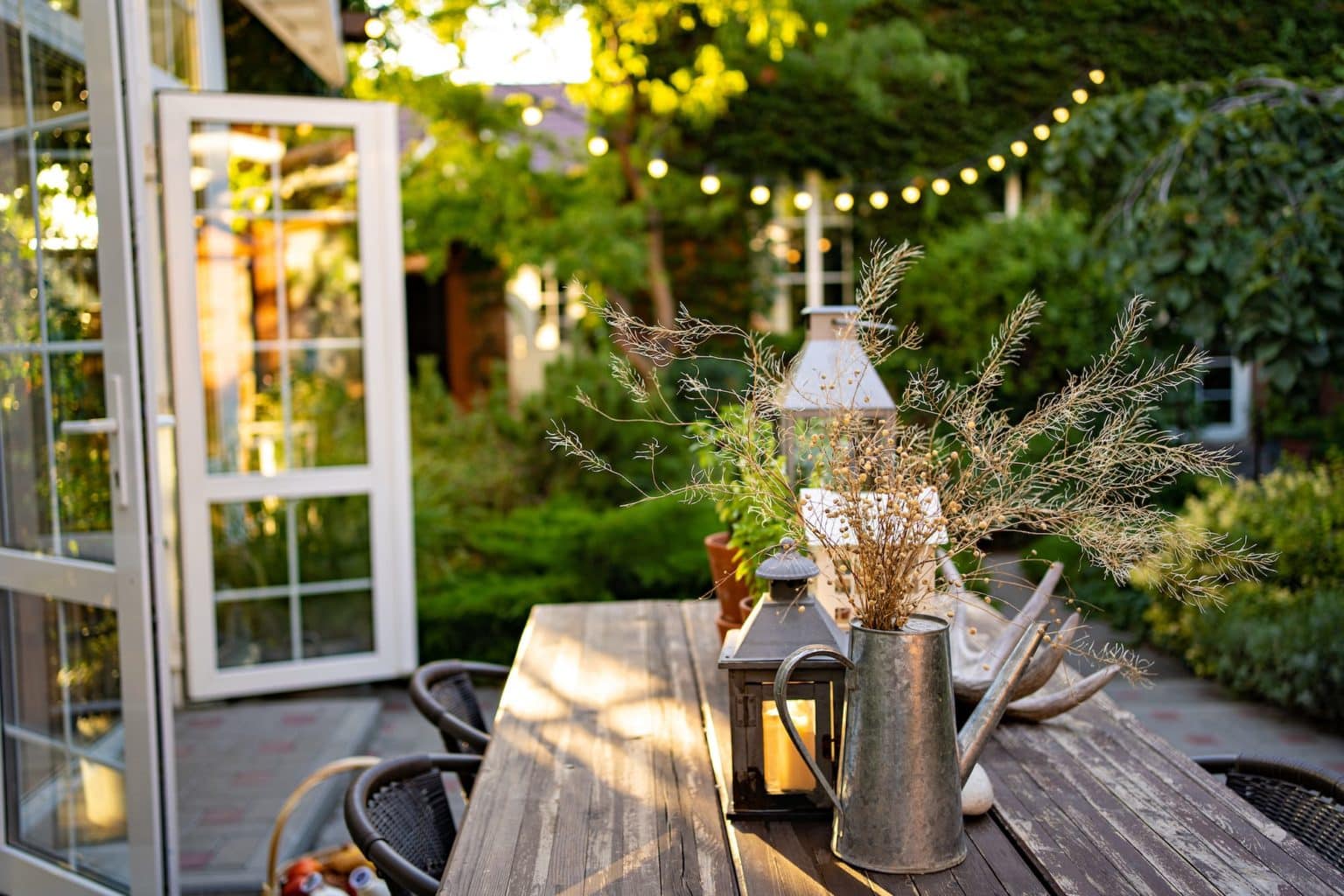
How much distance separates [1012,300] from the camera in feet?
26.1

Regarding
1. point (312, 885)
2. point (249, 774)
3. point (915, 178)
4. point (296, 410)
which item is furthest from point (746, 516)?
point (915, 178)

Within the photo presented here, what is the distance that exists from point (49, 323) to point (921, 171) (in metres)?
7.61

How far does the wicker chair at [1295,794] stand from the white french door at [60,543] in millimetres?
2147

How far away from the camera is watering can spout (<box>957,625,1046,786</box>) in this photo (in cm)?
153

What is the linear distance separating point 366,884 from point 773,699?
52.4 inches

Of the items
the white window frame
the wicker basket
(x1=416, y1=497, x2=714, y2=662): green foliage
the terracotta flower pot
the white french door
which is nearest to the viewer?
the terracotta flower pot

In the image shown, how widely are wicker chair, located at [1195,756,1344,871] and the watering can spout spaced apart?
621 mm

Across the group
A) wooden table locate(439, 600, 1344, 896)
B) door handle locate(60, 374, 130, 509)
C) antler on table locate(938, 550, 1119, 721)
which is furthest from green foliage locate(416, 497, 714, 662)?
antler on table locate(938, 550, 1119, 721)

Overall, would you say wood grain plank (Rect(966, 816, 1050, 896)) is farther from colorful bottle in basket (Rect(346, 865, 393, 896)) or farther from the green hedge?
the green hedge

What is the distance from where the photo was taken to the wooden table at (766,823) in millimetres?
1495

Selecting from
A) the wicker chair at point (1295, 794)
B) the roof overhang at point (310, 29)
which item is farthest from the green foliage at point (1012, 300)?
the wicker chair at point (1295, 794)

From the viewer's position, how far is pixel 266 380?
4633mm

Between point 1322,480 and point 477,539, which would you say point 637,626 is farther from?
point 1322,480

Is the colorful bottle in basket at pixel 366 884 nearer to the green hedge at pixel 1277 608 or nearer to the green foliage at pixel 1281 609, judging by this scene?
the green hedge at pixel 1277 608
